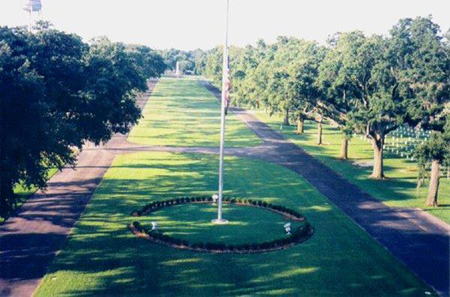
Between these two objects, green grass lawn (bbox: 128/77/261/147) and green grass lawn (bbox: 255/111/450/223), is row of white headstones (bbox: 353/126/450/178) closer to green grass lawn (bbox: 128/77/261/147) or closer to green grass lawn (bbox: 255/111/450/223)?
green grass lawn (bbox: 255/111/450/223)

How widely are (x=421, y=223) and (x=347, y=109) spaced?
20.1 m

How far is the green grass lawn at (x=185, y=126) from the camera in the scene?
71.2 meters

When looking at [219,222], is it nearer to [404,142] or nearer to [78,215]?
[78,215]

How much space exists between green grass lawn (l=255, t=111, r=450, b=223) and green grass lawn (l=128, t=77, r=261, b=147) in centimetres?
989

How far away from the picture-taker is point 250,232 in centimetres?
3209

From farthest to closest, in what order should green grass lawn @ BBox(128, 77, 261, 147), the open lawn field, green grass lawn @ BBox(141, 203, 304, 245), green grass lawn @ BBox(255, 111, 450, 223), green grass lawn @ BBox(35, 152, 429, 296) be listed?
green grass lawn @ BBox(128, 77, 261, 147), green grass lawn @ BBox(255, 111, 450, 223), green grass lawn @ BBox(141, 203, 304, 245), the open lawn field, green grass lawn @ BBox(35, 152, 429, 296)

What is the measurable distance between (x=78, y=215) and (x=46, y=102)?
895 centimetres

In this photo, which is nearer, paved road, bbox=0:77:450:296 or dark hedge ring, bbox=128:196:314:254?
paved road, bbox=0:77:450:296

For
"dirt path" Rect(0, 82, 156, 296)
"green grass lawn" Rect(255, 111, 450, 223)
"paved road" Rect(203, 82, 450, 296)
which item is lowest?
"dirt path" Rect(0, 82, 156, 296)

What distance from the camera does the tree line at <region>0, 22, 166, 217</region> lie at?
27.5 meters

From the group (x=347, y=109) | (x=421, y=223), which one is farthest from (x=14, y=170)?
(x=347, y=109)

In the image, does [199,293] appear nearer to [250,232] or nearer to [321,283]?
[321,283]

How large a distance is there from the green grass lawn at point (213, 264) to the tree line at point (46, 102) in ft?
17.7

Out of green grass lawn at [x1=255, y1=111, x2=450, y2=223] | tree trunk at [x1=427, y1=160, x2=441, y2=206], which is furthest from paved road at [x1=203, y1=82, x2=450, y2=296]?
tree trunk at [x1=427, y1=160, x2=441, y2=206]
